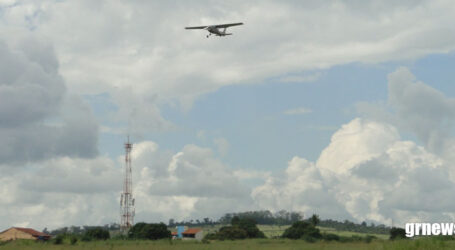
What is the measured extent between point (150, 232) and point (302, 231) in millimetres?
34489

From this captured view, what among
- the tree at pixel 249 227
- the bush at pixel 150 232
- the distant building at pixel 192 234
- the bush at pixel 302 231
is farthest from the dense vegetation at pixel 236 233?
the distant building at pixel 192 234

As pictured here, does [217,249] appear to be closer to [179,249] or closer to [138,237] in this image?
[179,249]

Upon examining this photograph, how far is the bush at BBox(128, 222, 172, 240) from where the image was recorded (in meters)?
132

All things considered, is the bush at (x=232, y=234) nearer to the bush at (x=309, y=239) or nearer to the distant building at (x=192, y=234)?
the bush at (x=309, y=239)

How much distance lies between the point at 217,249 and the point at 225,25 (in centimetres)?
3103

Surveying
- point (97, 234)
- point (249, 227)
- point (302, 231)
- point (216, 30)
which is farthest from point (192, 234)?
point (216, 30)

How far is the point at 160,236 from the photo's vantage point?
444 ft

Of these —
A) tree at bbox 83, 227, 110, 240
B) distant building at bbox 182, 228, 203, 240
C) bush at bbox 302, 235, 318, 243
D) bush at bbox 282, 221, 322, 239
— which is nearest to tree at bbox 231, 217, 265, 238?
bush at bbox 282, 221, 322, 239

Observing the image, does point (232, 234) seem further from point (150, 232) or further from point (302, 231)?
point (150, 232)

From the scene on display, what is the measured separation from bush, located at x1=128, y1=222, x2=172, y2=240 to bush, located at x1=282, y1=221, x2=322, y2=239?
28.4 metres

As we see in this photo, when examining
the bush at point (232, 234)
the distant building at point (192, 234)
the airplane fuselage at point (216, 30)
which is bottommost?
the distant building at point (192, 234)

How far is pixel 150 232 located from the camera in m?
134

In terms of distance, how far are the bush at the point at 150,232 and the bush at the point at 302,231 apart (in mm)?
28443

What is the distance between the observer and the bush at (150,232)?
434ft
